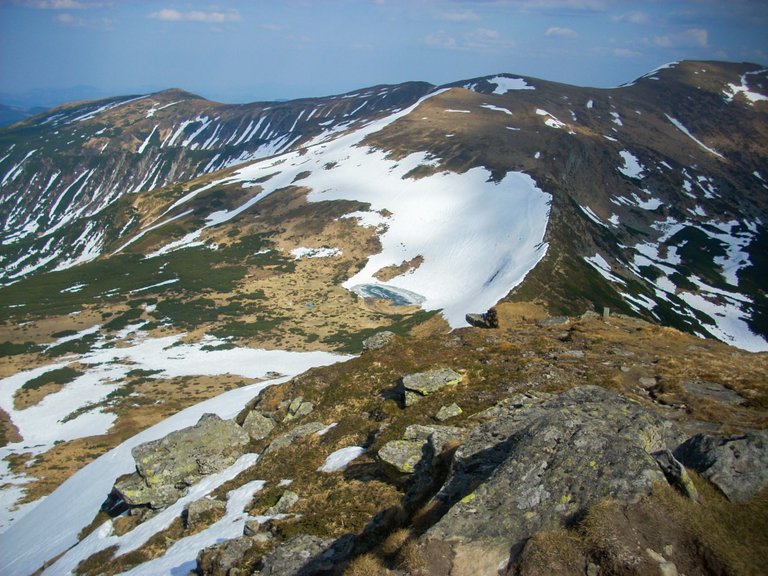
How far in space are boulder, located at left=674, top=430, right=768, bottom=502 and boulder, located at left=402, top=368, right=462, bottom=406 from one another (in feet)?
39.5

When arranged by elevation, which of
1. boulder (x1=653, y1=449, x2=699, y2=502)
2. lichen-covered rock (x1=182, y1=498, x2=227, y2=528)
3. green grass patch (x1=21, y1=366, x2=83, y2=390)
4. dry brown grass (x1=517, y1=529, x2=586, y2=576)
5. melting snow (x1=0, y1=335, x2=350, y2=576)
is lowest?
green grass patch (x1=21, y1=366, x2=83, y2=390)

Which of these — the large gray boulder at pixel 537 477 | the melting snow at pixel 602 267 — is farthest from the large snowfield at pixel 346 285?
the melting snow at pixel 602 267

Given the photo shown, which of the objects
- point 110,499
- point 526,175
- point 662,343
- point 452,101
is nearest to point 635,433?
point 662,343

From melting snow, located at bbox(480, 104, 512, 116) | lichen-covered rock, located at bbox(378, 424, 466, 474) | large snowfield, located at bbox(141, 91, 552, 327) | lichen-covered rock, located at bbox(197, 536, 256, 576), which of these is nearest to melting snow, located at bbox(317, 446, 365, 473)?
lichen-covered rock, located at bbox(378, 424, 466, 474)

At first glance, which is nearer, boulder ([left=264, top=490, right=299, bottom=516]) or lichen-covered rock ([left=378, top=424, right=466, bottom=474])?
lichen-covered rock ([left=378, top=424, right=466, bottom=474])

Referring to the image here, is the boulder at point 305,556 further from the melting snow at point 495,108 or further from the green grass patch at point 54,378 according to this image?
the melting snow at point 495,108

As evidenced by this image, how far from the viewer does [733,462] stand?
33.5 ft

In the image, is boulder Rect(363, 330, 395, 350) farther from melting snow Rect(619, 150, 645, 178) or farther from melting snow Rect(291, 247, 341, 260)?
melting snow Rect(619, 150, 645, 178)

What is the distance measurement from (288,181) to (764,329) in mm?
119592

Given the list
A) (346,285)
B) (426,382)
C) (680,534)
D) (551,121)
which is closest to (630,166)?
(551,121)

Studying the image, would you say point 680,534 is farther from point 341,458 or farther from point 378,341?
point 378,341

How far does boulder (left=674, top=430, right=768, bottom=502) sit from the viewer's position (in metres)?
9.74

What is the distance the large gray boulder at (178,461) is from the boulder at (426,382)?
31.2ft

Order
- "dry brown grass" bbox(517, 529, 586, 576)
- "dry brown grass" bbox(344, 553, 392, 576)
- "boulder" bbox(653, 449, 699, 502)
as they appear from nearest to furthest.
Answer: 1. "dry brown grass" bbox(517, 529, 586, 576)
2. "dry brown grass" bbox(344, 553, 392, 576)
3. "boulder" bbox(653, 449, 699, 502)
